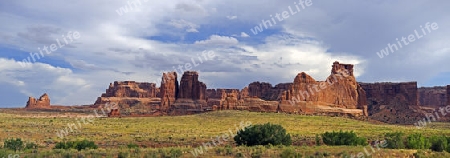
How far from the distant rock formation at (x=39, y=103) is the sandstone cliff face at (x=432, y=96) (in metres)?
150

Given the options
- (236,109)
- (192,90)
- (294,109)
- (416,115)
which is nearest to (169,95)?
(192,90)

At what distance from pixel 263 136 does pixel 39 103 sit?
15809 centimetres

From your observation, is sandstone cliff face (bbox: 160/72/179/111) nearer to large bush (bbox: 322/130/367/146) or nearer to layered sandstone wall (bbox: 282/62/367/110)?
layered sandstone wall (bbox: 282/62/367/110)

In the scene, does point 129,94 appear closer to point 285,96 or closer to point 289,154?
point 285,96

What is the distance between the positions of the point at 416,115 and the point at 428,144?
290ft

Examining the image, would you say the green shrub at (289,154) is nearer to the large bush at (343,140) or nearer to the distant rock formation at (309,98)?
the large bush at (343,140)

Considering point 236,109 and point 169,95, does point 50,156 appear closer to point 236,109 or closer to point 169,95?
point 236,109

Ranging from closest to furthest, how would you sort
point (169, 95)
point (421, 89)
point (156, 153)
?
point (156, 153) < point (169, 95) < point (421, 89)

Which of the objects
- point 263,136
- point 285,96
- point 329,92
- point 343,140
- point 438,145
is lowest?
point 438,145

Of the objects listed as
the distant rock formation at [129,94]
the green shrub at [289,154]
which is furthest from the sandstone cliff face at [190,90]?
the green shrub at [289,154]

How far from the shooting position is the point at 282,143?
2736 cm

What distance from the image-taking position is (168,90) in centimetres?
12825

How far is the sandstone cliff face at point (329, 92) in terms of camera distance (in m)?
89.7

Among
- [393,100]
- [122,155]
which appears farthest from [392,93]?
[122,155]
